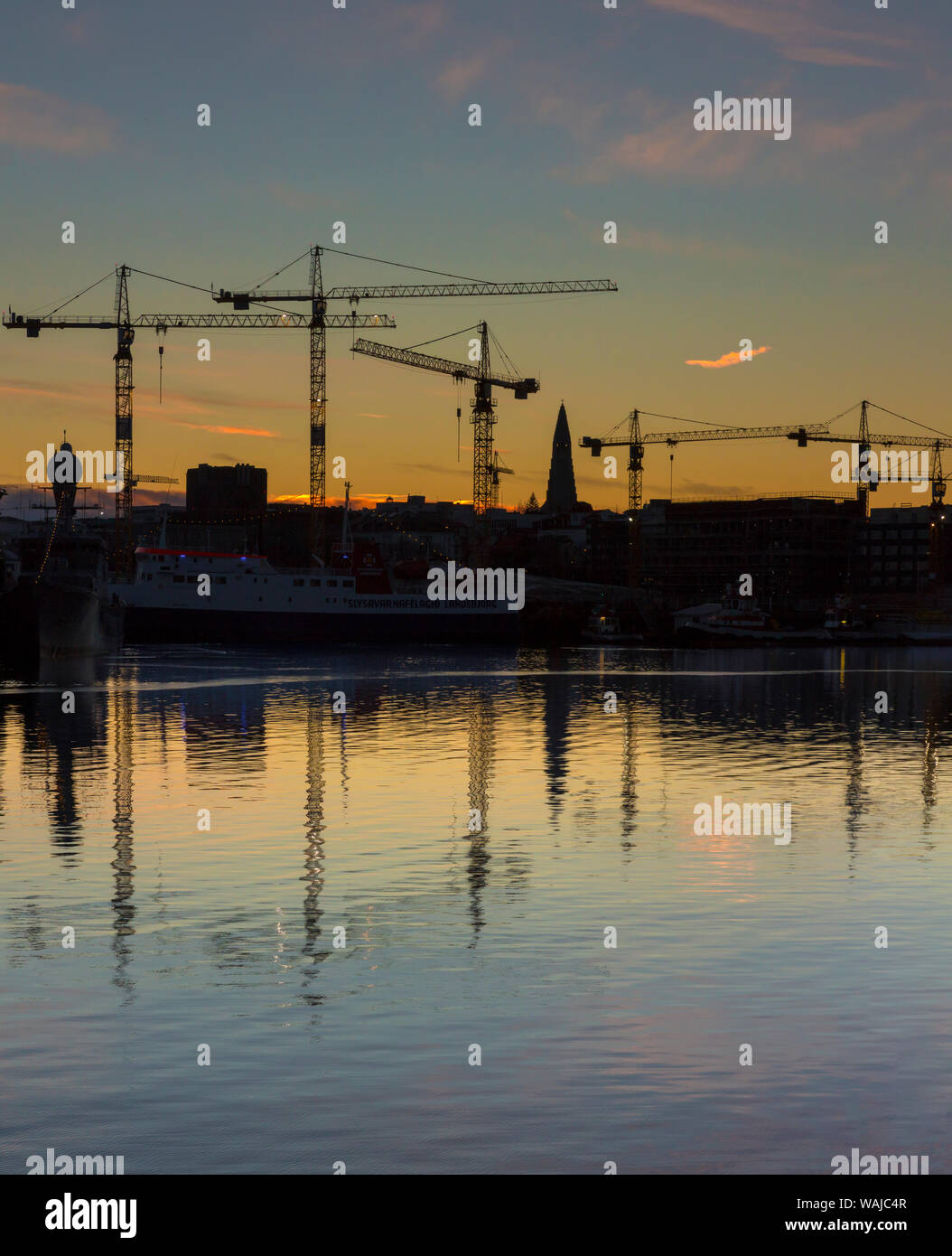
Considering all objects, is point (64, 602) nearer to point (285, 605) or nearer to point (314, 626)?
point (285, 605)

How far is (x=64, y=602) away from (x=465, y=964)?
83141 millimetres

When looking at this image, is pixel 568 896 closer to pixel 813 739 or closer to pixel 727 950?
pixel 727 950

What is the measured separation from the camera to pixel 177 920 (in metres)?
18.6

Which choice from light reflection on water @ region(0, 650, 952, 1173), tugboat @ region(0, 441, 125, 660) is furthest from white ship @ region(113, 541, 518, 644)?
light reflection on water @ region(0, 650, 952, 1173)

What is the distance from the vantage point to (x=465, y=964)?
16.3m

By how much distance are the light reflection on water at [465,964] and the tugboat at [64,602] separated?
5529cm

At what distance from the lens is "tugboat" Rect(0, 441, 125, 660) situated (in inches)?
3654

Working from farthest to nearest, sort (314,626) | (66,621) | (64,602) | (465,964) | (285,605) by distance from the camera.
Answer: (314,626), (285,605), (66,621), (64,602), (465,964)

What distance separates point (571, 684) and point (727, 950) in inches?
2803

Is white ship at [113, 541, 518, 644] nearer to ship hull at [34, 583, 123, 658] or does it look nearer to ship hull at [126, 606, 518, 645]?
ship hull at [126, 606, 518, 645]

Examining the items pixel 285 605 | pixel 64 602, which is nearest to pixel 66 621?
pixel 64 602

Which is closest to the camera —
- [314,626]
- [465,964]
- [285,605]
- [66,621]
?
[465,964]

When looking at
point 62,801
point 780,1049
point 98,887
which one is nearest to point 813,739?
point 62,801

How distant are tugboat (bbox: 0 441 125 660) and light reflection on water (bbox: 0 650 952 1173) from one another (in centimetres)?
5529
